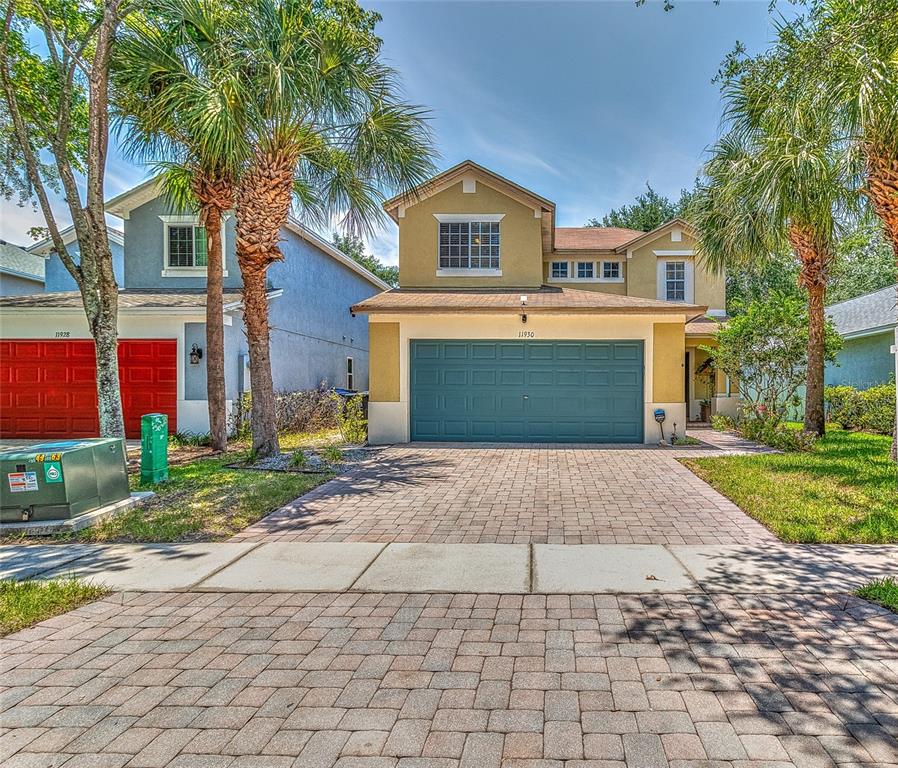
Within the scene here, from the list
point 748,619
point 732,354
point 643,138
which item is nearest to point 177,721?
point 748,619

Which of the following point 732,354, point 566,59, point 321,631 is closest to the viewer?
point 321,631

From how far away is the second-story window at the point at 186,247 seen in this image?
54.6 feet

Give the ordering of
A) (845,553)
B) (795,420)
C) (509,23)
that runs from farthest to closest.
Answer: (795,420)
(509,23)
(845,553)

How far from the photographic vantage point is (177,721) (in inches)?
111

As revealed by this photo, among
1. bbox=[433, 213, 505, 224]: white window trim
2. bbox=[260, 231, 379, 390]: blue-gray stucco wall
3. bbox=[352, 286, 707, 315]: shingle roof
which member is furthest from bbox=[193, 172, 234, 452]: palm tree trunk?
bbox=[433, 213, 505, 224]: white window trim

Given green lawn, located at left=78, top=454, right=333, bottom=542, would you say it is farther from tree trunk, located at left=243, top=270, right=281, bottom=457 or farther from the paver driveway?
tree trunk, located at left=243, top=270, right=281, bottom=457

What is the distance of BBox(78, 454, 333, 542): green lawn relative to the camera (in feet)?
20.1

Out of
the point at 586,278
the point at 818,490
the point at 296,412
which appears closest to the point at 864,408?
the point at 586,278

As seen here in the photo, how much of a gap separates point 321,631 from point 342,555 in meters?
1.64

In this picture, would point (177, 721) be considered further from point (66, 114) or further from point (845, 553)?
point (66, 114)

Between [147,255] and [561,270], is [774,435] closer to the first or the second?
[561,270]

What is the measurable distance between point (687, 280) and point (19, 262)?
28.0 m

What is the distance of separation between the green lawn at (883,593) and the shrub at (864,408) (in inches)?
514

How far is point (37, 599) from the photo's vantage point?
4.27 m
